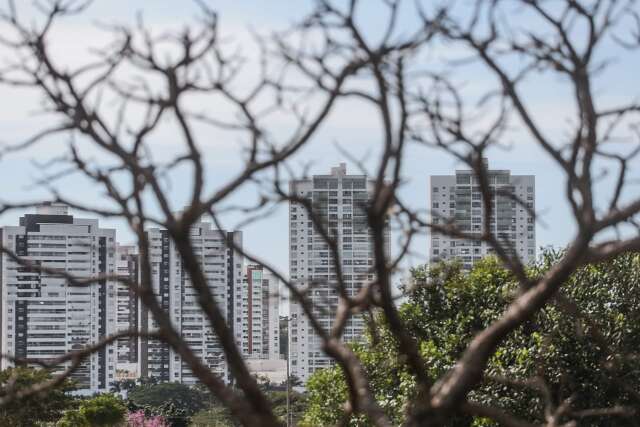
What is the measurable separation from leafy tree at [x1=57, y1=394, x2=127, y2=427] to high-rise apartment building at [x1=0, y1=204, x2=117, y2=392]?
92.0 ft

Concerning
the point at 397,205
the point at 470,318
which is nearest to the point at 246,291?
the point at 470,318

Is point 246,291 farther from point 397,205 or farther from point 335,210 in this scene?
point 397,205

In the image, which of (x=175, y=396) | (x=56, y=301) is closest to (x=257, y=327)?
(x=56, y=301)

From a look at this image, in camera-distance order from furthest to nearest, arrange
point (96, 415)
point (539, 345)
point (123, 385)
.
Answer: point (123, 385) < point (96, 415) < point (539, 345)

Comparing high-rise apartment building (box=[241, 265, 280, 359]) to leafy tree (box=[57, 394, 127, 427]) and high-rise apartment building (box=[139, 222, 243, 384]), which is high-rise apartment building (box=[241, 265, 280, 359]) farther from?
leafy tree (box=[57, 394, 127, 427])

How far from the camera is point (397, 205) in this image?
111 inches

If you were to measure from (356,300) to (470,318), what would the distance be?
16.7 ft

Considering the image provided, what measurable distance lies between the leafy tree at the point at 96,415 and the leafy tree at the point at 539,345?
9.72 m

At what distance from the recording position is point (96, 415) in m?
16.7

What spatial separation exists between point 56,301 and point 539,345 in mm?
44732

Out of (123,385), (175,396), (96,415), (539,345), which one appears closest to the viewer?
(539,345)

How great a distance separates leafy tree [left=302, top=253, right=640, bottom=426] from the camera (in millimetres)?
6117

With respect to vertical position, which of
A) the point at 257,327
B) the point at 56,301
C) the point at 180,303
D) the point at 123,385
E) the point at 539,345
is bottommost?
the point at 123,385

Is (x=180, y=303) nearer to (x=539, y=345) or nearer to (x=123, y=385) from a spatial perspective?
(x=123, y=385)
